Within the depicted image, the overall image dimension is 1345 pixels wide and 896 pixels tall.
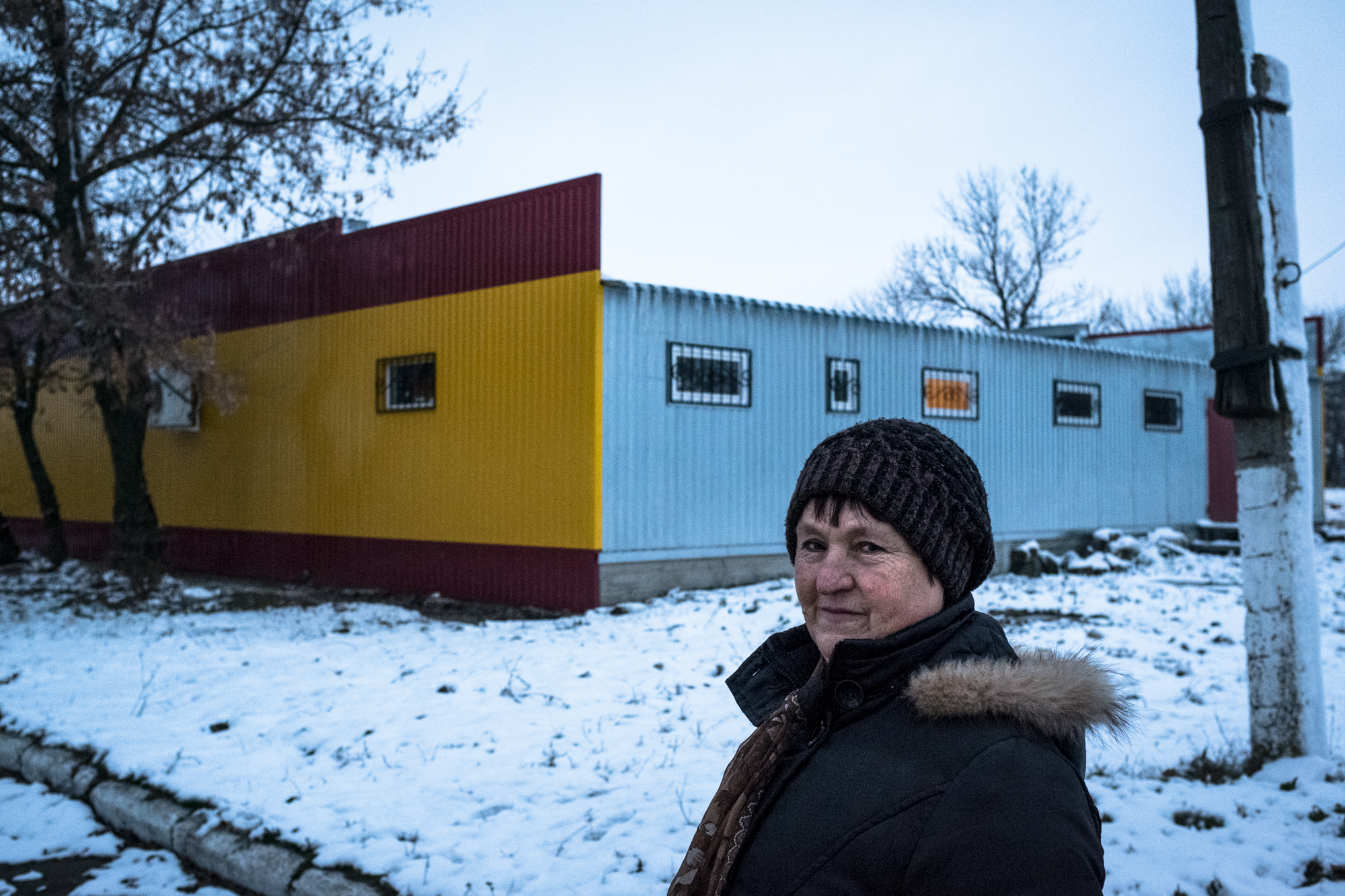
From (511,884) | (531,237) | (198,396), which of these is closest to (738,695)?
(511,884)

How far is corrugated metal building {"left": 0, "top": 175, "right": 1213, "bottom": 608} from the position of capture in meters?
13.0

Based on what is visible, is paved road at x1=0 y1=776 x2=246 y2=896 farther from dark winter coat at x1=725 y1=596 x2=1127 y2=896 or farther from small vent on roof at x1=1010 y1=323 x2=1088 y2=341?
small vent on roof at x1=1010 y1=323 x2=1088 y2=341

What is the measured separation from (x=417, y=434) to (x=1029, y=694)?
1412cm

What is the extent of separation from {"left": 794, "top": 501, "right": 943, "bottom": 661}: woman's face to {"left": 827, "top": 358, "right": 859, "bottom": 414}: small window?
43.4 feet

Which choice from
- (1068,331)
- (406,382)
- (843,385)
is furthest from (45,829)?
(1068,331)

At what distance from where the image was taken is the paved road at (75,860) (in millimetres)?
4582

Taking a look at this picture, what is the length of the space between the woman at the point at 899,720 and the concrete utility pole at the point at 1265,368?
3800 mm

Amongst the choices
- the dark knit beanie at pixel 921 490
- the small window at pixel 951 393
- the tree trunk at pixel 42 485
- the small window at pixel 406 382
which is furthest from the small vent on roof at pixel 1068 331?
the dark knit beanie at pixel 921 490

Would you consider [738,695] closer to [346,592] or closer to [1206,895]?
[1206,895]

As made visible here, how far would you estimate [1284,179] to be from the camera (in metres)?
5.14

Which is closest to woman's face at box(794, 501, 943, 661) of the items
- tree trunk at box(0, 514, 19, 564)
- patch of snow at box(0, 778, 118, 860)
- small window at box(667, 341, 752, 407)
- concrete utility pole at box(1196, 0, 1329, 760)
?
concrete utility pole at box(1196, 0, 1329, 760)

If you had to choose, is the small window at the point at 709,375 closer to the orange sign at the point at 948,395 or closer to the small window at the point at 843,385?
the small window at the point at 843,385

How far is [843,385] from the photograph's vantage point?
15.2 meters

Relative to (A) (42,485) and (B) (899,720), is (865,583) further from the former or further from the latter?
(A) (42,485)
